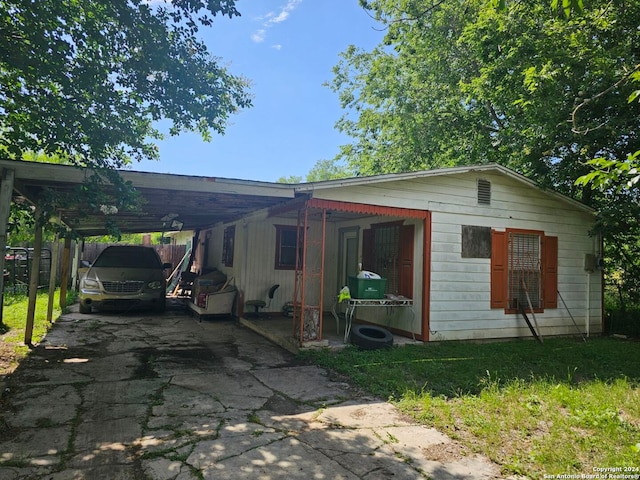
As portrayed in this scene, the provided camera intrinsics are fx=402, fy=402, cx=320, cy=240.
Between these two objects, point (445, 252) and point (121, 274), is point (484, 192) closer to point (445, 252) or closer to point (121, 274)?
point (445, 252)

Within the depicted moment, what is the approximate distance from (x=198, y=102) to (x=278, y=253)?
438 cm

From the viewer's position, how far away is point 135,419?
3.75m

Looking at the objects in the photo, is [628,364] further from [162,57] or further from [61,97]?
[61,97]

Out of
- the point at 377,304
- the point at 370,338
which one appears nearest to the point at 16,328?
the point at 370,338

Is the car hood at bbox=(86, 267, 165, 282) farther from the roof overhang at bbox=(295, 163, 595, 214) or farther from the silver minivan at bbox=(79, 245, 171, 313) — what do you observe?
the roof overhang at bbox=(295, 163, 595, 214)

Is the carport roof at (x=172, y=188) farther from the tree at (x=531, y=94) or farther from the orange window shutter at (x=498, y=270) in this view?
the orange window shutter at (x=498, y=270)

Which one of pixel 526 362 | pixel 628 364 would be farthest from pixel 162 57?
pixel 628 364

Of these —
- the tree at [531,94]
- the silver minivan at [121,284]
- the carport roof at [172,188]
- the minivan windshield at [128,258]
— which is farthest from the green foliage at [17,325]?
the tree at [531,94]

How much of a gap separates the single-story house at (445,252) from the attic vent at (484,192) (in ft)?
0.07

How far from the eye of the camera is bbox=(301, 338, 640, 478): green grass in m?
3.24

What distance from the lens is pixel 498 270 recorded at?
8.06 meters

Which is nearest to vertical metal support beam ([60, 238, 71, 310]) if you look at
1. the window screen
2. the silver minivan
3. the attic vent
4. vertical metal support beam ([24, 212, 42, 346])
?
the silver minivan

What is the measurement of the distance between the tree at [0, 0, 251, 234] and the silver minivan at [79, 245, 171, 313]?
12.7 ft

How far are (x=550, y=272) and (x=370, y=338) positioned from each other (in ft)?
15.5
